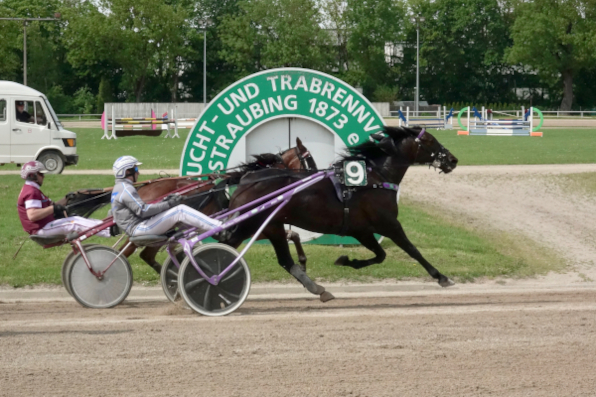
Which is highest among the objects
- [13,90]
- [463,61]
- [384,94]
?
[463,61]

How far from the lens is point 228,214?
8.50 meters

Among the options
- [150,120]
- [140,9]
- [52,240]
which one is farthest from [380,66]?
[52,240]

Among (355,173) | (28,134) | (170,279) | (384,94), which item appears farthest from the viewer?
(384,94)

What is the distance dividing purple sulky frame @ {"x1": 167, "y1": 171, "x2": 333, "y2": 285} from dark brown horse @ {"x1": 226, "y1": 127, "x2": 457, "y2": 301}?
6.0 inches

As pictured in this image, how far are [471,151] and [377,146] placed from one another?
53.4 feet

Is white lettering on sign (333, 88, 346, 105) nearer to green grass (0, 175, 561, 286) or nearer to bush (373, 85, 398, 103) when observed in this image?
green grass (0, 175, 561, 286)

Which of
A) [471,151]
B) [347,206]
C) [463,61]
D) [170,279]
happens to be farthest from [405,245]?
[463,61]

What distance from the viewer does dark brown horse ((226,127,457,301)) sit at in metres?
8.78

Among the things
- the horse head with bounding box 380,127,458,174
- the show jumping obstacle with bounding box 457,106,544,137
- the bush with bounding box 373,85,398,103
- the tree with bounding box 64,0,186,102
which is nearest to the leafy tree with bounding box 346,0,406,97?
the bush with bounding box 373,85,398,103

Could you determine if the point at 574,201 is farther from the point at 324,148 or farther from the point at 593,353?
the point at 593,353

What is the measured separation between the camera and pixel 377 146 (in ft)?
30.7

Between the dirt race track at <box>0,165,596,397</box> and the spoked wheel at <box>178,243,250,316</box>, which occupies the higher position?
the spoked wheel at <box>178,243,250,316</box>

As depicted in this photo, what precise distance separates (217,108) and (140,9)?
5454cm

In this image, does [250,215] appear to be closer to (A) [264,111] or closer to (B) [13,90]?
(A) [264,111]
